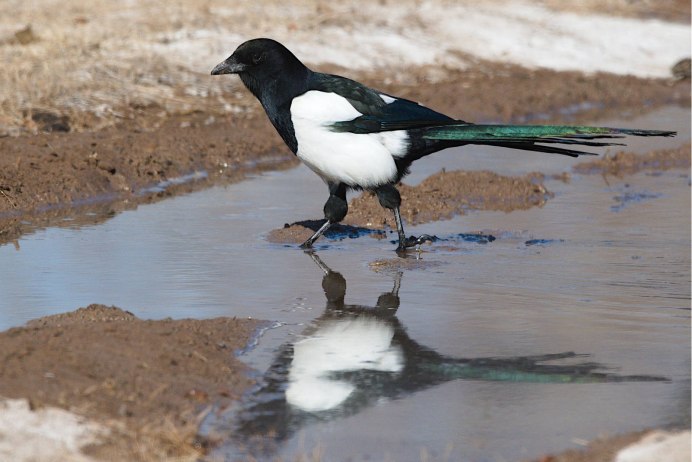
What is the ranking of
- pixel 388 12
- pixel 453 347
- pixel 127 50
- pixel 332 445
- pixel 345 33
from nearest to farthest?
pixel 332 445
pixel 453 347
pixel 127 50
pixel 345 33
pixel 388 12

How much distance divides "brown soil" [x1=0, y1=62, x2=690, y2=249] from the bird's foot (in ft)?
7.52

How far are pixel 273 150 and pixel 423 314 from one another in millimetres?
5303

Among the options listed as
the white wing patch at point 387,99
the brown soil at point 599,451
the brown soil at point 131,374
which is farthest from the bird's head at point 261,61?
the brown soil at point 599,451

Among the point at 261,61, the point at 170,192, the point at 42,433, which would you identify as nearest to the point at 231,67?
the point at 261,61

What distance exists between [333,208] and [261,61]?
987mm

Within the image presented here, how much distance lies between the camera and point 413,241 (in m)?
7.64

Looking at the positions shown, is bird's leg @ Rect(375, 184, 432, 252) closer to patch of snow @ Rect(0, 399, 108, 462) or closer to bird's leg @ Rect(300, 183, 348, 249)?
bird's leg @ Rect(300, 183, 348, 249)

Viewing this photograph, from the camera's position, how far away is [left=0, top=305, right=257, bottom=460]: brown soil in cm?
409

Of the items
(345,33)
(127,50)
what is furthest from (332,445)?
(345,33)

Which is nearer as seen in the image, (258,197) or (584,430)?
(584,430)

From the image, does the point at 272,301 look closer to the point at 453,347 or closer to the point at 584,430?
the point at 453,347

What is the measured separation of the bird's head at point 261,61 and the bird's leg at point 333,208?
0.76 metres

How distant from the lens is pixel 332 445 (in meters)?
4.18

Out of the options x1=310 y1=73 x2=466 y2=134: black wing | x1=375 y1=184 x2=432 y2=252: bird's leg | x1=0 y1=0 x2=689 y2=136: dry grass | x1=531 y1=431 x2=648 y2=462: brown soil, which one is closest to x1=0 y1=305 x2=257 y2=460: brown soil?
x1=531 y1=431 x2=648 y2=462: brown soil
